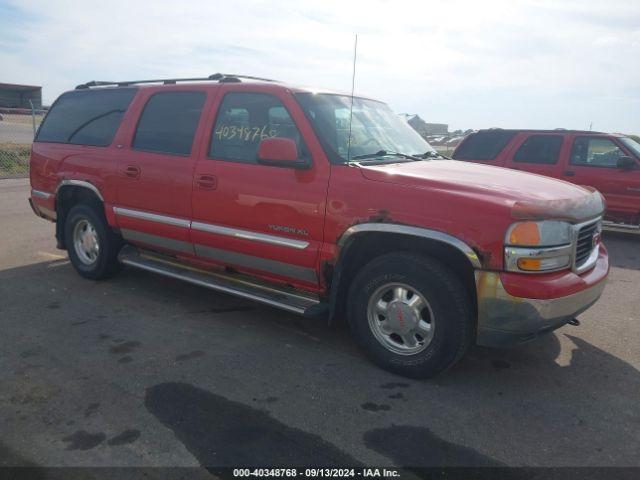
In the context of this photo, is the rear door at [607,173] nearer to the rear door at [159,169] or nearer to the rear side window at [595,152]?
the rear side window at [595,152]

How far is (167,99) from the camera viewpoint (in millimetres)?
5176

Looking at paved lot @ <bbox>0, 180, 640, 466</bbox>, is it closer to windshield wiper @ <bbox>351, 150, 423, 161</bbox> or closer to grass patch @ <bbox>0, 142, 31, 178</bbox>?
windshield wiper @ <bbox>351, 150, 423, 161</bbox>

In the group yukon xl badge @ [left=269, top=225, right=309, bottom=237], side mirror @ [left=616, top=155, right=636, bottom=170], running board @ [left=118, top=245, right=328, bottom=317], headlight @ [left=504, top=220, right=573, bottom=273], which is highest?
side mirror @ [left=616, top=155, right=636, bottom=170]

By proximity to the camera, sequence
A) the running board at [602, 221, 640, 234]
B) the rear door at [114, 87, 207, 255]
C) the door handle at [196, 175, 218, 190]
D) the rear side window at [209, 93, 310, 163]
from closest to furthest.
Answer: the rear side window at [209, 93, 310, 163], the door handle at [196, 175, 218, 190], the rear door at [114, 87, 207, 255], the running board at [602, 221, 640, 234]

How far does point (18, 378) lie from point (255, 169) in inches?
86.5

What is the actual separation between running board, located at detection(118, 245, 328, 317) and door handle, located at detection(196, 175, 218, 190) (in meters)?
0.78

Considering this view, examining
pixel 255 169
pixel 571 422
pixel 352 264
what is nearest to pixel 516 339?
pixel 571 422

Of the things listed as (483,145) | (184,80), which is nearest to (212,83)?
(184,80)

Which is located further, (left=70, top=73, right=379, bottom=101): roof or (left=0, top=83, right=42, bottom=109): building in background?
(left=0, top=83, right=42, bottom=109): building in background

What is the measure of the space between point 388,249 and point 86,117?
12.4 feet

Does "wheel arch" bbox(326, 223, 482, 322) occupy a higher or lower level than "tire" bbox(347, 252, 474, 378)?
higher

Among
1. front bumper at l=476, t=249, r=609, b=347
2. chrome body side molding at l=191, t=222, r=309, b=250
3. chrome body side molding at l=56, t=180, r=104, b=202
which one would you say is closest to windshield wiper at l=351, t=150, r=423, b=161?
chrome body side molding at l=191, t=222, r=309, b=250

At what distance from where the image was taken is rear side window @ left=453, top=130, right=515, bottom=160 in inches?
384

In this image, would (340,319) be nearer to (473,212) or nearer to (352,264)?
(352,264)
